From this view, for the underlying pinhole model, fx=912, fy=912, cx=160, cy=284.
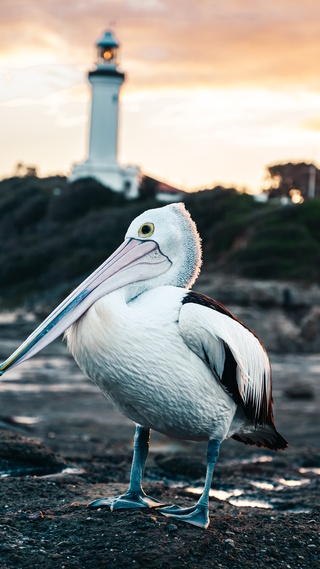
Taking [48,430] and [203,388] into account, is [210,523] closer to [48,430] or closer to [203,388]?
[203,388]

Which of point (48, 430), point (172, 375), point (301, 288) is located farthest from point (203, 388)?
point (301, 288)

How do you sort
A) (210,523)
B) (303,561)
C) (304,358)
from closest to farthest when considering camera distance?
(303,561) → (210,523) → (304,358)

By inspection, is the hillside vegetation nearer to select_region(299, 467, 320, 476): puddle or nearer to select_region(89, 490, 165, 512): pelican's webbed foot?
select_region(299, 467, 320, 476): puddle

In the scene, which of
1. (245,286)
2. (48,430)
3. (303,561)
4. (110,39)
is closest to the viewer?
(303,561)

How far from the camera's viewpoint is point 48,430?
43.2ft

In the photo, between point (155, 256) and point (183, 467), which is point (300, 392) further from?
point (155, 256)

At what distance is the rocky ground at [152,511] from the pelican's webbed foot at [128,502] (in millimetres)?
Result: 63

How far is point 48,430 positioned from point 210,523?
344 inches

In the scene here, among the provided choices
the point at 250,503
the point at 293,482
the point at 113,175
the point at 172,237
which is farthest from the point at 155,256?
the point at 113,175

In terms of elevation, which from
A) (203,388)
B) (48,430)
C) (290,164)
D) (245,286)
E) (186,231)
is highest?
(290,164)

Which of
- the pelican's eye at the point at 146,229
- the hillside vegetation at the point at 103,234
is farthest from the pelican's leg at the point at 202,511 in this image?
the hillside vegetation at the point at 103,234

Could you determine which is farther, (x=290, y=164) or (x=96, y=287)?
(x=290, y=164)

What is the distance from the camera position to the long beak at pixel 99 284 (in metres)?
4.40

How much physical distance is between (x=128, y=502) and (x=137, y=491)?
5.3 inches
